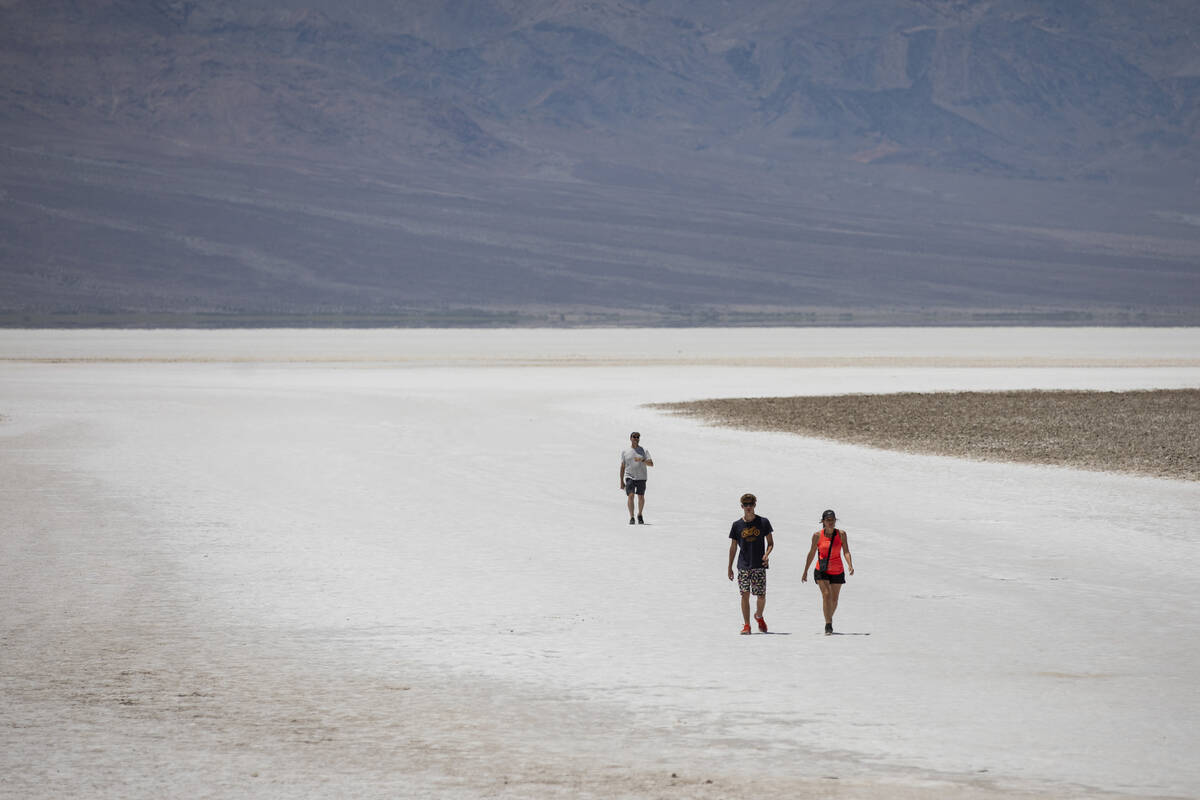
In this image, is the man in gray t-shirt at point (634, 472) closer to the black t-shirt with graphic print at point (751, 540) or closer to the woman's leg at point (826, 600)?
the woman's leg at point (826, 600)

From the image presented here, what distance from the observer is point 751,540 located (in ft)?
38.6

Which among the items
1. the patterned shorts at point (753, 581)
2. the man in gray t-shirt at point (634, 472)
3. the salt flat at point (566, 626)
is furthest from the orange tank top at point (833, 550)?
the man in gray t-shirt at point (634, 472)

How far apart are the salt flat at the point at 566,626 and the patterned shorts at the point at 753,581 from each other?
392mm

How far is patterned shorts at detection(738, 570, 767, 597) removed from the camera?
12.0m

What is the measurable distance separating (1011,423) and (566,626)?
75.6ft

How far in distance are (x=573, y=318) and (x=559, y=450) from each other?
160 meters

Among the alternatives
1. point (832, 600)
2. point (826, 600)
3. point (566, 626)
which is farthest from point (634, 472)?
point (826, 600)

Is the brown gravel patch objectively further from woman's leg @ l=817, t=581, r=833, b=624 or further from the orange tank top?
the orange tank top

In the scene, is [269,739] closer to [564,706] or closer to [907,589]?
[564,706]

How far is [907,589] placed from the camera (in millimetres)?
14586

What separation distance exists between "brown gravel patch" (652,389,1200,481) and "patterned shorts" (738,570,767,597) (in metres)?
14.0

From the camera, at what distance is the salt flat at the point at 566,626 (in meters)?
8.96

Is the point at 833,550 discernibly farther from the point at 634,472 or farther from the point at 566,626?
the point at 634,472

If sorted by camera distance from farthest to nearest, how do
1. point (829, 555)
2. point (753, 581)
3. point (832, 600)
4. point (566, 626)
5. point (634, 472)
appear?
point (634, 472) < point (566, 626) < point (832, 600) < point (753, 581) < point (829, 555)
